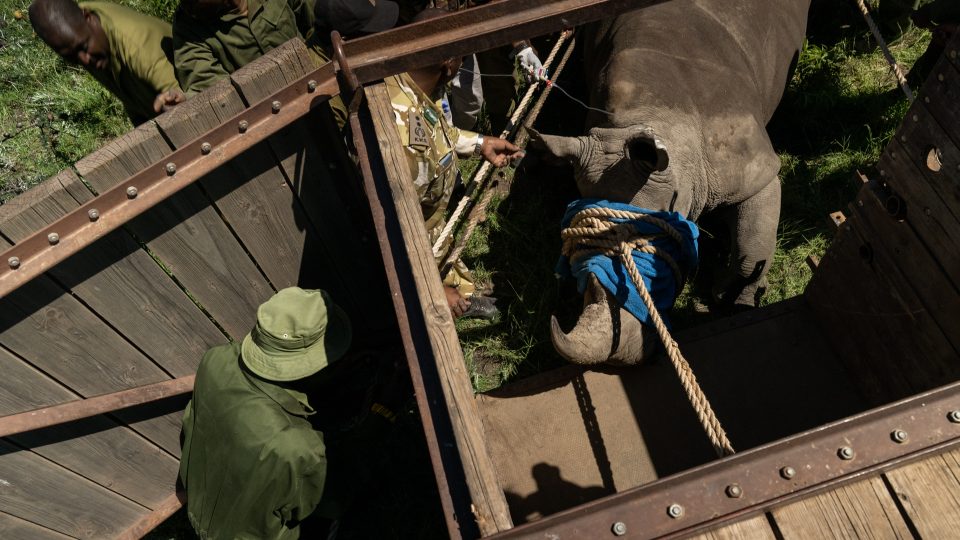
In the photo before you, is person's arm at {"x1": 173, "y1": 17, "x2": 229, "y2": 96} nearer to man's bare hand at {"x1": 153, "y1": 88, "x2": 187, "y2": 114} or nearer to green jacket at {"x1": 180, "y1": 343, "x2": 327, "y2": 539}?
man's bare hand at {"x1": 153, "y1": 88, "x2": 187, "y2": 114}

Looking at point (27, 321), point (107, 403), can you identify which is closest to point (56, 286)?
→ point (27, 321)

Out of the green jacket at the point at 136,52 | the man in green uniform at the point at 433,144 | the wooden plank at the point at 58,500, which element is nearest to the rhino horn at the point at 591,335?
the man in green uniform at the point at 433,144

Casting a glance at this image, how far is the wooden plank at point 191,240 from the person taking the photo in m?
2.13

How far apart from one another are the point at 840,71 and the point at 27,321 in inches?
229

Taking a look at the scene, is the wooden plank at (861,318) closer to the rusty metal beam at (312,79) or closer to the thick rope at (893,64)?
the thick rope at (893,64)

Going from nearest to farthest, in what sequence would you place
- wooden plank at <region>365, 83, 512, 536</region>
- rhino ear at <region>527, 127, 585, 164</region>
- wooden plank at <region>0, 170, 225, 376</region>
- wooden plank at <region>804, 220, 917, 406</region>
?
wooden plank at <region>365, 83, 512, 536</region> → wooden plank at <region>0, 170, 225, 376</region> → wooden plank at <region>804, 220, 917, 406</region> → rhino ear at <region>527, 127, 585, 164</region>

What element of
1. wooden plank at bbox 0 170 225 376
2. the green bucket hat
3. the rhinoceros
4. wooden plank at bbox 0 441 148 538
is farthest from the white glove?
wooden plank at bbox 0 441 148 538

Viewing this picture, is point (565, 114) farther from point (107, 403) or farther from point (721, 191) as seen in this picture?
point (107, 403)

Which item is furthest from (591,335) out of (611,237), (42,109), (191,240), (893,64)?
(42,109)

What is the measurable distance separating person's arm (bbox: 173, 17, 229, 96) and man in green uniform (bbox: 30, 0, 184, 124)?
0.10 meters

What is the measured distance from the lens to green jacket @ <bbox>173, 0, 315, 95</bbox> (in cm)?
365

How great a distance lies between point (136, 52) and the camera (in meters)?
3.74

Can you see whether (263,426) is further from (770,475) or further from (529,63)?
(529,63)

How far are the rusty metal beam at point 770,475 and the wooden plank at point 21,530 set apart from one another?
2571mm
